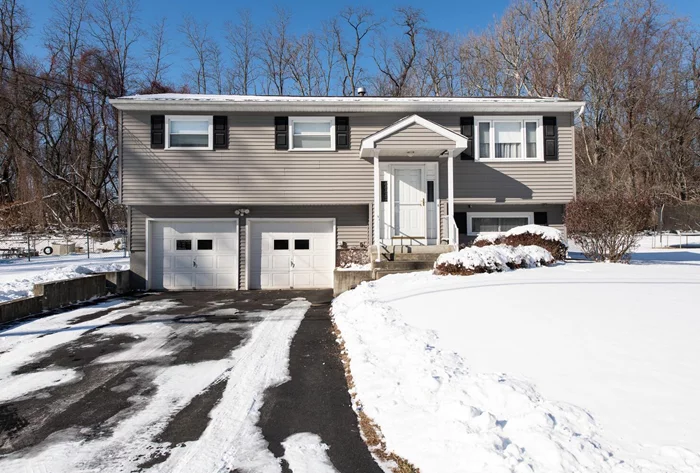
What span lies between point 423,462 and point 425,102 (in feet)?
36.3

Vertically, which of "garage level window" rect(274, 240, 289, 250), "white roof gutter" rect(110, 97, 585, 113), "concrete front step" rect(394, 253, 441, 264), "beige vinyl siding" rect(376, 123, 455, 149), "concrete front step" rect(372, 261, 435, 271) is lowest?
"concrete front step" rect(372, 261, 435, 271)

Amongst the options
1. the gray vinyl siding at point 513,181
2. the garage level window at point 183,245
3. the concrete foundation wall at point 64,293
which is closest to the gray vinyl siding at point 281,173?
the gray vinyl siding at point 513,181

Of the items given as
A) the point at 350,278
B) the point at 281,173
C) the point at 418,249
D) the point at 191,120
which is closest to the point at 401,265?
the point at 418,249

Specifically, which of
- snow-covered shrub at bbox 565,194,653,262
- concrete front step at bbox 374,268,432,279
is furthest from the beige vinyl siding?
snow-covered shrub at bbox 565,194,653,262

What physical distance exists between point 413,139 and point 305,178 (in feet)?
11.4

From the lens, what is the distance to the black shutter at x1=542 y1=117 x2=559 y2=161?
12.4m

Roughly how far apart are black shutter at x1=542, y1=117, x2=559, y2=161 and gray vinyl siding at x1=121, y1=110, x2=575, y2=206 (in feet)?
0.67

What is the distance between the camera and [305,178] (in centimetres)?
1231

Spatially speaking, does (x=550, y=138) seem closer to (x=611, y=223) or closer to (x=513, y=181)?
(x=513, y=181)

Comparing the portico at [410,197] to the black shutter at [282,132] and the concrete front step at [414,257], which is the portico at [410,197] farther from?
the black shutter at [282,132]

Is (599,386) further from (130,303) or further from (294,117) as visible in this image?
(294,117)

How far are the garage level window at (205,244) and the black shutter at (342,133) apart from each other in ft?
16.2

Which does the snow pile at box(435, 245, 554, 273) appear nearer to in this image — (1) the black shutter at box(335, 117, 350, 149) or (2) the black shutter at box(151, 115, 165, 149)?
(1) the black shutter at box(335, 117, 350, 149)

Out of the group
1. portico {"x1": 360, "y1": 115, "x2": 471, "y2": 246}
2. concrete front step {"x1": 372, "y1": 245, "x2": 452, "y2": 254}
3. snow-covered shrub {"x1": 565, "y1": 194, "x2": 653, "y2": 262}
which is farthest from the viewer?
portico {"x1": 360, "y1": 115, "x2": 471, "y2": 246}
